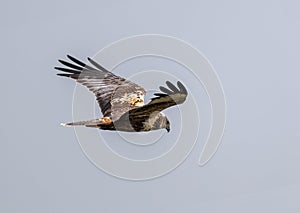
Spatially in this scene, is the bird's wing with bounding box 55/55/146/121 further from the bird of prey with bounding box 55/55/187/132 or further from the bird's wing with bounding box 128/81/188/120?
the bird's wing with bounding box 128/81/188/120

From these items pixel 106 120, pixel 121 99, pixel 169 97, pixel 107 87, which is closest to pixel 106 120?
pixel 106 120

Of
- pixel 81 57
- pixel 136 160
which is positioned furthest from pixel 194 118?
pixel 81 57

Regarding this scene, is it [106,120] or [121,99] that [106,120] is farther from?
[121,99]

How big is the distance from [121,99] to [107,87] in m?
0.28

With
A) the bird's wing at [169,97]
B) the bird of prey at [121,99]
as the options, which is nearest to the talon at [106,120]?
the bird of prey at [121,99]

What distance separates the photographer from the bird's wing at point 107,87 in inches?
250

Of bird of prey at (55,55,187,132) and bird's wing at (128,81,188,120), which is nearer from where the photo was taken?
bird's wing at (128,81,188,120)

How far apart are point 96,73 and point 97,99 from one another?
0.28m

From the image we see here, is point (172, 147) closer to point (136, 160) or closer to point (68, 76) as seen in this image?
point (136, 160)

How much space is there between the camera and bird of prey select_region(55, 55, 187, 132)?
17.5ft

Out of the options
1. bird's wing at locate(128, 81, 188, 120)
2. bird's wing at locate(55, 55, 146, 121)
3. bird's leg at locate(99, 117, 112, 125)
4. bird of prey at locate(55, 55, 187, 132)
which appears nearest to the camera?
bird's wing at locate(128, 81, 188, 120)

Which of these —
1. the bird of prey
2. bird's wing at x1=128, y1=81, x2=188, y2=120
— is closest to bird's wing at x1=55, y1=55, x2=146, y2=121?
the bird of prey

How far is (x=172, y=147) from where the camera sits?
692cm

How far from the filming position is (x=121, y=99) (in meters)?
6.43
